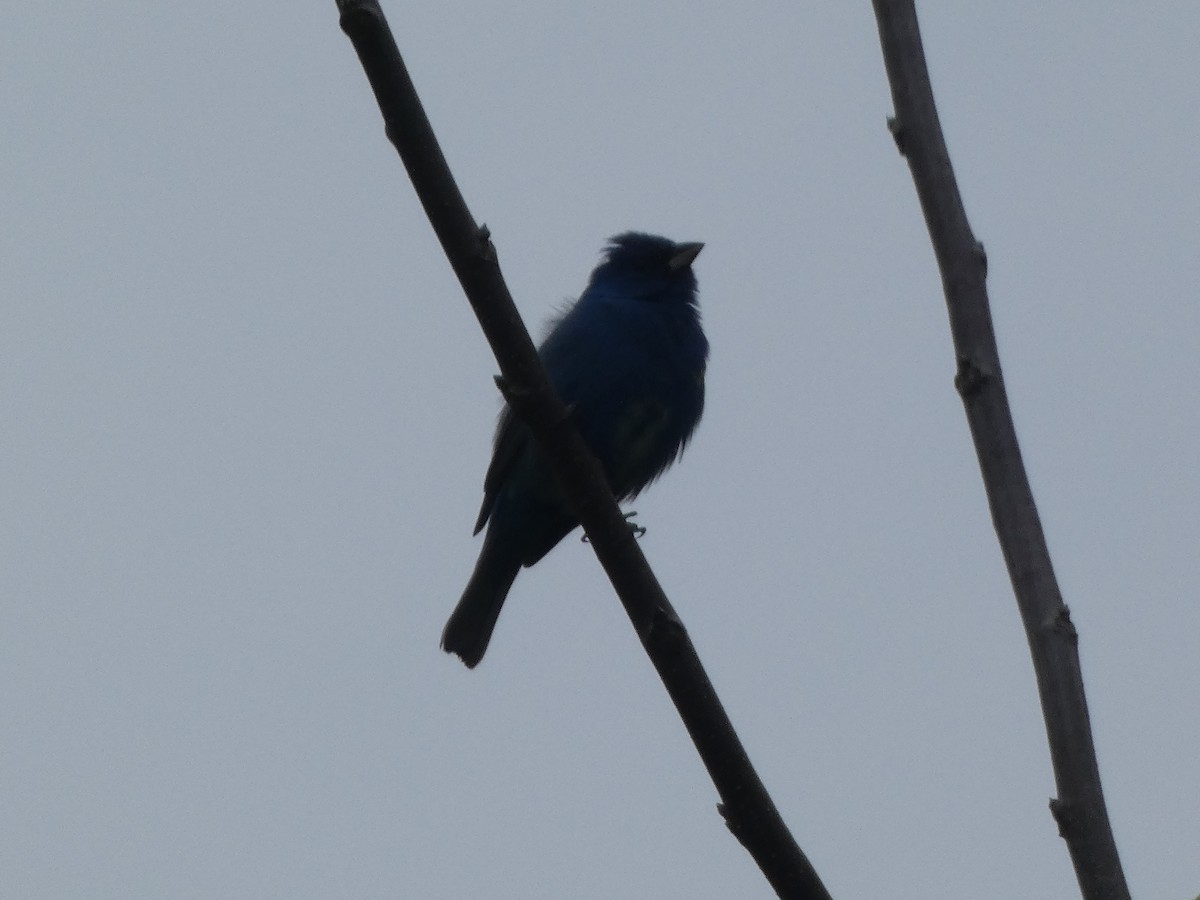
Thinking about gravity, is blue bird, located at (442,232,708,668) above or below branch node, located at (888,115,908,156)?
above

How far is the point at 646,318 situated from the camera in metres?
6.08

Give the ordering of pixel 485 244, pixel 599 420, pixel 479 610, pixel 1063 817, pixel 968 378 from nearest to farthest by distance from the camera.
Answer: pixel 1063 817 < pixel 968 378 < pixel 485 244 < pixel 599 420 < pixel 479 610

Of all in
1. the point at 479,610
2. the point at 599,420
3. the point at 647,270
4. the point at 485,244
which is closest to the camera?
the point at 485,244

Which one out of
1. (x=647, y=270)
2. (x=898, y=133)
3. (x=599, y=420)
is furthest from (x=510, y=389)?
(x=647, y=270)

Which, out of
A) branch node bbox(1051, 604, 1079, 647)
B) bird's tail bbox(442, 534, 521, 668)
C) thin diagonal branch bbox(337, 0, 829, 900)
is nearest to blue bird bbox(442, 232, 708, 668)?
bird's tail bbox(442, 534, 521, 668)

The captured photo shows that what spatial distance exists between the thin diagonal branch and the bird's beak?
335 centimetres

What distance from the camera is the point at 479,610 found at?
611 centimetres

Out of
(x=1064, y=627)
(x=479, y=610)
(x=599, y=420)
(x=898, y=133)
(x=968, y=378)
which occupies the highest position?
(x=599, y=420)

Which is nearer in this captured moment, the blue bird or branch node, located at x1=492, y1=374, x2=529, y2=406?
branch node, located at x1=492, y1=374, x2=529, y2=406

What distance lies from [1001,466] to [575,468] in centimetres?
103

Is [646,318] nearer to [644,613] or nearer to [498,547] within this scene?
[498,547]

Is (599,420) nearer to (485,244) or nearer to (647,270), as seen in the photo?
(647,270)

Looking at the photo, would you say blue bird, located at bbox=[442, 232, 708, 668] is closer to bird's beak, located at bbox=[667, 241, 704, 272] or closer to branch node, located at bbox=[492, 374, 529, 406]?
bird's beak, located at bbox=[667, 241, 704, 272]

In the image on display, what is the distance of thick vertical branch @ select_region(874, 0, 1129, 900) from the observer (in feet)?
7.87
